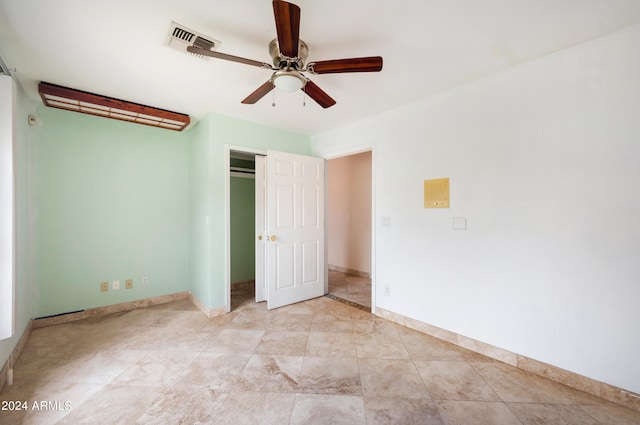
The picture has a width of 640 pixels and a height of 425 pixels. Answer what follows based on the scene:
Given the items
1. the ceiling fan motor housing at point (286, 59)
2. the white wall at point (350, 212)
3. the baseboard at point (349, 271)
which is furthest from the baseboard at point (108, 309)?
the ceiling fan motor housing at point (286, 59)

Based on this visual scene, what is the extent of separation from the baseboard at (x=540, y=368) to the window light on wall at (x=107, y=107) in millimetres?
3757

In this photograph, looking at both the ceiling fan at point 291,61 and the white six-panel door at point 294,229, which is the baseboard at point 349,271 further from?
the ceiling fan at point 291,61

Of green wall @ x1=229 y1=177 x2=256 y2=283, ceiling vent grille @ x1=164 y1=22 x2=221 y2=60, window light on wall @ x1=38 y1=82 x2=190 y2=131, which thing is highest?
ceiling vent grille @ x1=164 y1=22 x2=221 y2=60

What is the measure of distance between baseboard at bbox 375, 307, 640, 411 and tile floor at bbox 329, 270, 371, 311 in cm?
98

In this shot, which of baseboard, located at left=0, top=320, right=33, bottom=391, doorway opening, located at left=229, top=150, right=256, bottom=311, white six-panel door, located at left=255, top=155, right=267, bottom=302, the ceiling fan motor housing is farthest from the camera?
doorway opening, located at left=229, top=150, right=256, bottom=311

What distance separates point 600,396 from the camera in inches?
65.9

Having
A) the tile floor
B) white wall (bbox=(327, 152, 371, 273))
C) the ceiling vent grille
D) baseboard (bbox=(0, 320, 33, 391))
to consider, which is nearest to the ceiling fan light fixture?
the ceiling vent grille

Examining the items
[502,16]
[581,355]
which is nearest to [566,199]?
[581,355]

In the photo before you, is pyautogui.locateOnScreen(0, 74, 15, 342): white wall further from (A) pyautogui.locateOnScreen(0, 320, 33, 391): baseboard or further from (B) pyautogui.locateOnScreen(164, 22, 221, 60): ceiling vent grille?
(B) pyautogui.locateOnScreen(164, 22, 221, 60): ceiling vent grille

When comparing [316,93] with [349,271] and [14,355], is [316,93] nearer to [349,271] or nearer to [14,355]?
[14,355]

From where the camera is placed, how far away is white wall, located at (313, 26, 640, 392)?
1625mm

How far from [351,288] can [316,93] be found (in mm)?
3182

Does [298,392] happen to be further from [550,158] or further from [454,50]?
[454,50]

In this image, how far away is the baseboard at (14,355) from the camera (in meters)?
1.76
